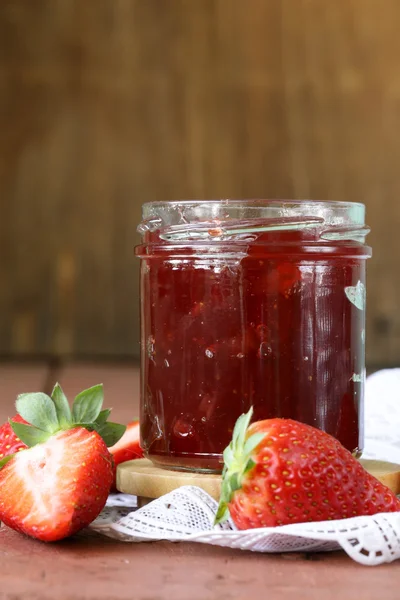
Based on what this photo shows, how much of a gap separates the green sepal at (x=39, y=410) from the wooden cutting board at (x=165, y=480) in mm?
102

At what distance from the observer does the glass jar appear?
2.43ft

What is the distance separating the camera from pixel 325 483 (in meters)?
0.61

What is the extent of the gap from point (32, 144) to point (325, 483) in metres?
1.54

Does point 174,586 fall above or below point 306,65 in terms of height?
below

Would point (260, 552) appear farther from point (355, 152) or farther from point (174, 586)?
point (355, 152)

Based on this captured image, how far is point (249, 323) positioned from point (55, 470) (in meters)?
0.19

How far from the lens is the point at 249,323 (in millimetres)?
741

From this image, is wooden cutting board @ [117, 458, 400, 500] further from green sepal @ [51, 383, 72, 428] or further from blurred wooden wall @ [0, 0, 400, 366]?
blurred wooden wall @ [0, 0, 400, 366]

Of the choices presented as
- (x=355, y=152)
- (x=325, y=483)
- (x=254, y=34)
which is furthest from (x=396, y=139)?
(x=325, y=483)

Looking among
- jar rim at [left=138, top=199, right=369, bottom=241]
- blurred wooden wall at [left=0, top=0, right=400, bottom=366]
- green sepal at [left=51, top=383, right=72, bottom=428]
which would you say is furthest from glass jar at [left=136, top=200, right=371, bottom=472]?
blurred wooden wall at [left=0, top=0, right=400, bottom=366]

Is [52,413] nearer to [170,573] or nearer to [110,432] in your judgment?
[110,432]

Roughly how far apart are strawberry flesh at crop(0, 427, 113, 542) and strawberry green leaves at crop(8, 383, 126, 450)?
1 centimetres

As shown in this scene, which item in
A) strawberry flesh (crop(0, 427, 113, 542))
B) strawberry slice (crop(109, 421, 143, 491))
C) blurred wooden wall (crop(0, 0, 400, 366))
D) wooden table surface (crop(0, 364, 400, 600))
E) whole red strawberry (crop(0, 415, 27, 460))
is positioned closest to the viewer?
wooden table surface (crop(0, 364, 400, 600))

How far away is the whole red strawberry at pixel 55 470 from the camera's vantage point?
644 mm
